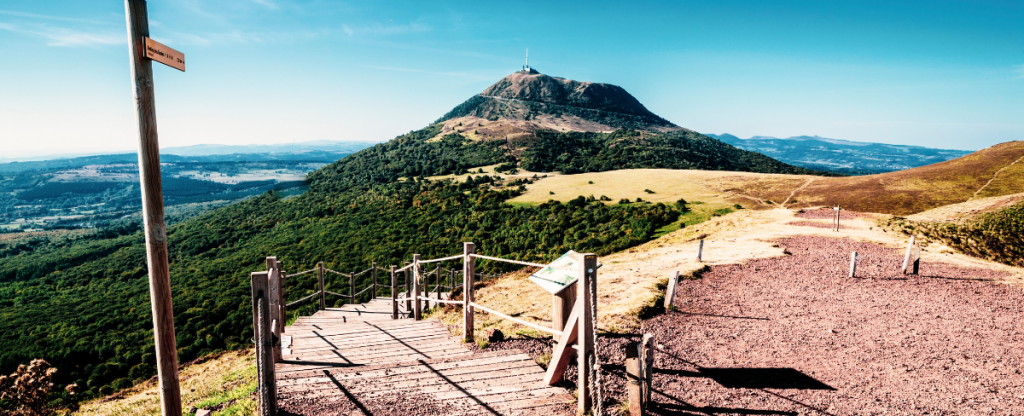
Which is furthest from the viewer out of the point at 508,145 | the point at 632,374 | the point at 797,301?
the point at 508,145

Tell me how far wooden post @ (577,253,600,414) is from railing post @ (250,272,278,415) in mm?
2821

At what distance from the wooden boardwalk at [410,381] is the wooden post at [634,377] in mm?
620

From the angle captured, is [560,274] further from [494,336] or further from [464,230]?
[464,230]

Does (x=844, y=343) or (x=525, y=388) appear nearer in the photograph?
(x=525, y=388)

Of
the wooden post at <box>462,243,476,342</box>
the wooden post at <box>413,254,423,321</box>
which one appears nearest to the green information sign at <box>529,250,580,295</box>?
the wooden post at <box>462,243,476,342</box>

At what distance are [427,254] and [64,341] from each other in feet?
110

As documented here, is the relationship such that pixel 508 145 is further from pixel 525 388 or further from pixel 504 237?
pixel 525 388

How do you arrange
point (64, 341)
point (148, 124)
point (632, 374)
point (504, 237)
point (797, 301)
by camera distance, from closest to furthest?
1. point (148, 124)
2. point (632, 374)
3. point (797, 301)
4. point (64, 341)
5. point (504, 237)

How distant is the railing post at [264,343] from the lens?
4.18 metres

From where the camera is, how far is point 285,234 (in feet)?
235

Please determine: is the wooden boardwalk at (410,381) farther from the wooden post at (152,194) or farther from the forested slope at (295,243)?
the forested slope at (295,243)

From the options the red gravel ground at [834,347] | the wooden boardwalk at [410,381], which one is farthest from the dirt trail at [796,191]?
the wooden boardwalk at [410,381]

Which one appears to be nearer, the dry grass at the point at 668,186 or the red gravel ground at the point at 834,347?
the red gravel ground at the point at 834,347

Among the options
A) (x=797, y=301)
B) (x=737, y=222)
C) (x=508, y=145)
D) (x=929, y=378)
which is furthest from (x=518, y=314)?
(x=508, y=145)
